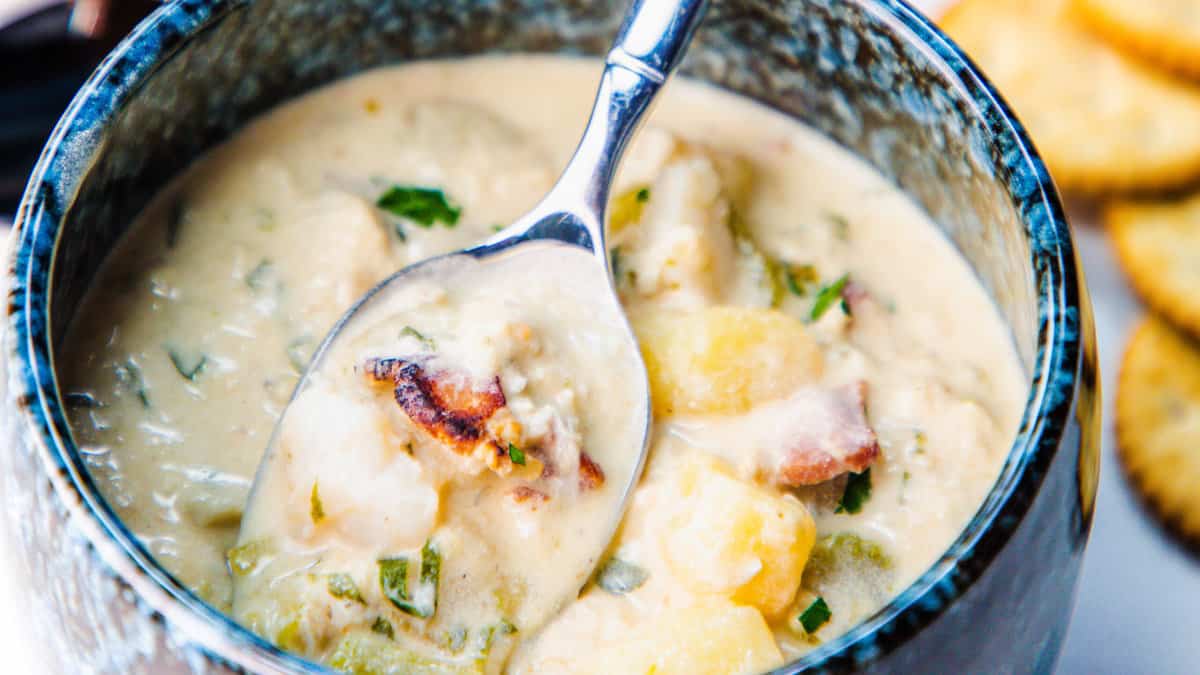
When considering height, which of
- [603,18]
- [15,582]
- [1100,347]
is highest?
[603,18]

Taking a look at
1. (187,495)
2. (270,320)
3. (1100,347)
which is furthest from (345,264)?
(1100,347)

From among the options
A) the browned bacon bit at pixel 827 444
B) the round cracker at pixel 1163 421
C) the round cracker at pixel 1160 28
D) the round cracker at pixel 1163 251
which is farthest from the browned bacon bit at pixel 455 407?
the round cracker at pixel 1160 28

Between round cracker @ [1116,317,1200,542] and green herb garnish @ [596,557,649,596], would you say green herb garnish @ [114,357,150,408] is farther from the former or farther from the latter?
round cracker @ [1116,317,1200,542]

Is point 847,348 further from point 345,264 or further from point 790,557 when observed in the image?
point 345,264

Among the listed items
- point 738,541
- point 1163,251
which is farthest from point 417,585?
point 1163,251

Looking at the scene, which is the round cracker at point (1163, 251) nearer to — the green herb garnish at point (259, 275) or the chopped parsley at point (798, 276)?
the chopped parsley at point (798, 276)

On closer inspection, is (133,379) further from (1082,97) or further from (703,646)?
(1082,97)

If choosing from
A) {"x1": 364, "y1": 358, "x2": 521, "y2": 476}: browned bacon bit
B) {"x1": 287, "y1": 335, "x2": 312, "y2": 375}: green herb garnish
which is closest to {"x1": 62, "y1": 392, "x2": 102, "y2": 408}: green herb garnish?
{"x1": 287, "y1": 335, "x2": 312, "y2": 375}: green herb garnish
